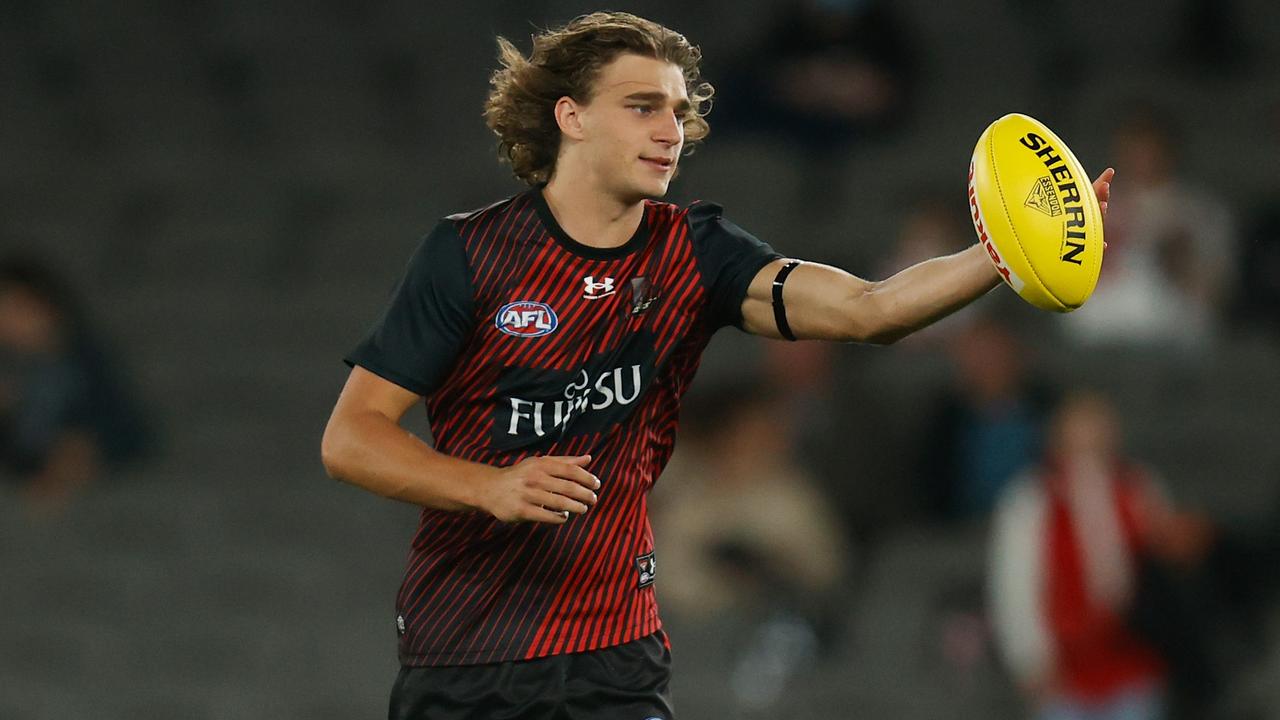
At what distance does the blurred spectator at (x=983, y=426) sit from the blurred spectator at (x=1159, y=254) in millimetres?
619

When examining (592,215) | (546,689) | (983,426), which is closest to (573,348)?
(592,215)

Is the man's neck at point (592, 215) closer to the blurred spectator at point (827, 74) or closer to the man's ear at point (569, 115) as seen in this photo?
the man's ear at point (569, 115)

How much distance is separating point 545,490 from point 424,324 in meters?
0.51

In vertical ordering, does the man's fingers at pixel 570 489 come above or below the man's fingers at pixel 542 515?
above

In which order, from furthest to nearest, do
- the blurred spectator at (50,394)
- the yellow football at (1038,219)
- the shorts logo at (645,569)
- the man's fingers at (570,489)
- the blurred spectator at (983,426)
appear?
the blurred spectator at (50,394) < the blurred spectator at (983,426) < the shorts logo at (645,569) < the yellow football at (1038,219) < the man's fingers at (570,489)

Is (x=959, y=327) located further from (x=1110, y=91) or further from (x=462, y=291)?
(x=462, y=291)

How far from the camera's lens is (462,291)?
141 inches

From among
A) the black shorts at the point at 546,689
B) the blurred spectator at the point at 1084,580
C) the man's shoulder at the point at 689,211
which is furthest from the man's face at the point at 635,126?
the blurred spectator at the point at 1084,580

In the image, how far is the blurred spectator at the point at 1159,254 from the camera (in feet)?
25.9

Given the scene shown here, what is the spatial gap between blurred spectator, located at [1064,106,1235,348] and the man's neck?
15.0 ft

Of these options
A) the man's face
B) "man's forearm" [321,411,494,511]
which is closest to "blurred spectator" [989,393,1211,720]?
the man's face

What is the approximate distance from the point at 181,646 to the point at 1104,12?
5.79 m

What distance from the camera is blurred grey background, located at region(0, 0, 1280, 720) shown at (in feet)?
25.2

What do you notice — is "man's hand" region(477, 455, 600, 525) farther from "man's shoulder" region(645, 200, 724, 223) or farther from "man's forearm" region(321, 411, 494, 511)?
"man's shoulder" region(645, 200, 724, 223)
